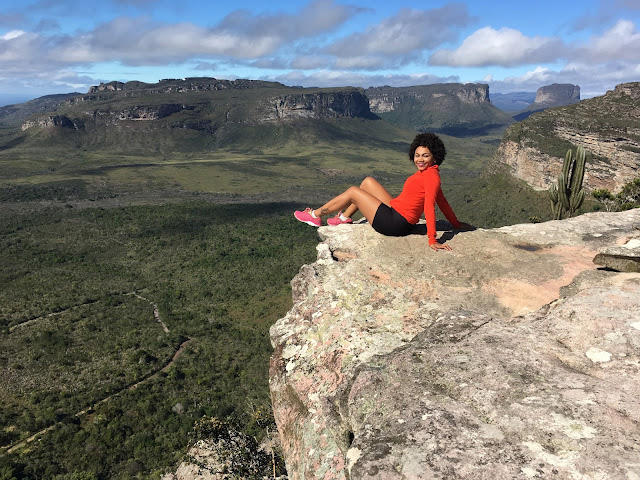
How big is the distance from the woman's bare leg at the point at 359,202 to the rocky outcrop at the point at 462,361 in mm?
722

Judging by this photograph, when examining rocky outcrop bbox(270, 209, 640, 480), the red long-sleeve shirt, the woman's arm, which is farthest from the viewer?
the woman's arm

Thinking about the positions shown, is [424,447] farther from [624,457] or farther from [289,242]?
[289,242]

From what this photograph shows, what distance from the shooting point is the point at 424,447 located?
4.95 metres

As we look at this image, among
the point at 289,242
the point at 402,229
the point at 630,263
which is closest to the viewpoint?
the point at 630,263

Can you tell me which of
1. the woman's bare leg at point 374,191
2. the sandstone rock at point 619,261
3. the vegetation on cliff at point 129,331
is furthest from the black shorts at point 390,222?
the vegetation on cliff at point 129,331

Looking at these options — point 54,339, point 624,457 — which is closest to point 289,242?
point 54,339

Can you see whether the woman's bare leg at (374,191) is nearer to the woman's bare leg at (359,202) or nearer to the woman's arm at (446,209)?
the woman's bare leg at (359,202)

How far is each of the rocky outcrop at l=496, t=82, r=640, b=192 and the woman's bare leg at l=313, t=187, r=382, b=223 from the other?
82908 millimetres

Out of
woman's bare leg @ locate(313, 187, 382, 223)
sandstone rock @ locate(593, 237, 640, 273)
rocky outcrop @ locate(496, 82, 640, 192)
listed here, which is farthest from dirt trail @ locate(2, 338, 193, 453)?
rocky outcrop @ locate(496, 82, 640, 192)

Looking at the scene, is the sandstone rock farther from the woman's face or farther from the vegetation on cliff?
the vegetation on cliff

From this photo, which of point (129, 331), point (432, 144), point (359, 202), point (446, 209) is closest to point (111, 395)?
point (129, 331)

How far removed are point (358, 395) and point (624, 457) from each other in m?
3.41

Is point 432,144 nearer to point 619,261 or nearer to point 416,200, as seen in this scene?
point 416,200

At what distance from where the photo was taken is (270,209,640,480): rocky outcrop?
482 centimetres
